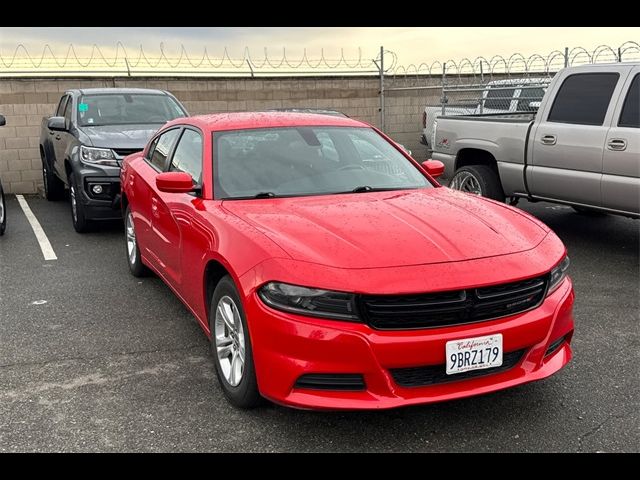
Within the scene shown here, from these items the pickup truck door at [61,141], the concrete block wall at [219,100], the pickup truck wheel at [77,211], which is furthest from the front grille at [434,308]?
the concrete block wall at [219,100]

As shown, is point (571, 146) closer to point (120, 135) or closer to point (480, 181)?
point (480, 181)

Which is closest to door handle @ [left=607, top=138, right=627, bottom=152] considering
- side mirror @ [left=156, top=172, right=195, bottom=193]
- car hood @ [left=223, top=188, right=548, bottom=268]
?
car hood @ [left=223, top=188, right=548, bottom=268]

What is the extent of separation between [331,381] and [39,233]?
6.36m

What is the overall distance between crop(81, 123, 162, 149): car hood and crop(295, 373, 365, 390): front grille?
551 centimetres

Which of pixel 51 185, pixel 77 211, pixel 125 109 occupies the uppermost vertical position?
pixel 125 109

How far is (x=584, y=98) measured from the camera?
6.55 m

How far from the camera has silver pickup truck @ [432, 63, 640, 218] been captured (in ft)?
19.8

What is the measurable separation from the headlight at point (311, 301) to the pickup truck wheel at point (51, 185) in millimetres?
8366

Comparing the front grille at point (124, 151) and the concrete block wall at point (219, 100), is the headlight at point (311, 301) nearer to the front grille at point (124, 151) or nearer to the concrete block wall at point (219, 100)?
the front grille at point (124, 151)

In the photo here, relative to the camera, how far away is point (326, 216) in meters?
3.58

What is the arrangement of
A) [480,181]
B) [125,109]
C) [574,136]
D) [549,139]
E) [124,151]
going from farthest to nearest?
[125,109] < [124,151] < [480,181] < [549,139] < [574,136]

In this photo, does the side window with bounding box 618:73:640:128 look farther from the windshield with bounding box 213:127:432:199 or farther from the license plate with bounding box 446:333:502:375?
the license plate with bounding box 446:333:502:375

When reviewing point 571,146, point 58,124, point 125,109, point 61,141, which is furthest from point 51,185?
point 571,146

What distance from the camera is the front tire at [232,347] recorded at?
3221mm
